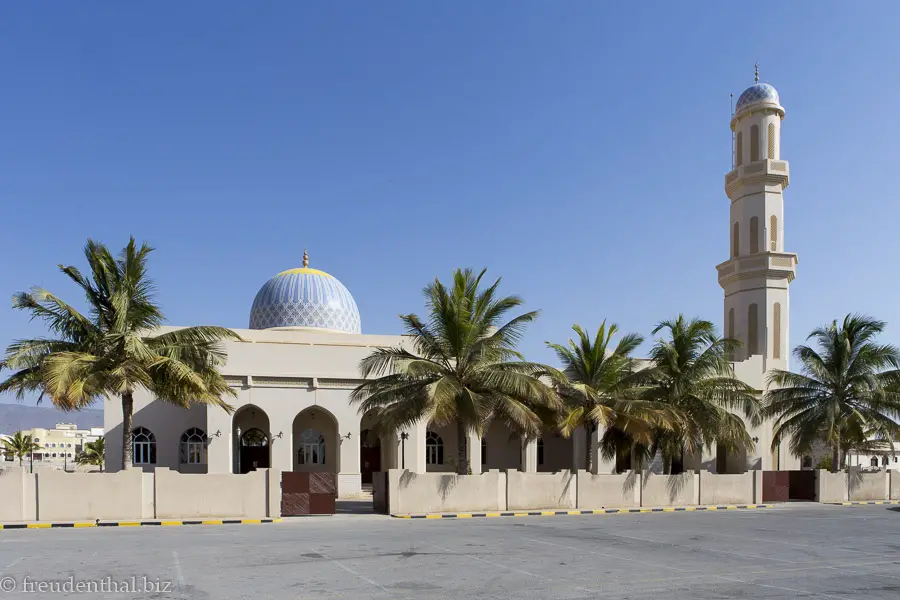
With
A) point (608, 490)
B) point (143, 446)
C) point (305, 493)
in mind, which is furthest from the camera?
point (143, 446)

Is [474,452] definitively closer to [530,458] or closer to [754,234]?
[530,458]

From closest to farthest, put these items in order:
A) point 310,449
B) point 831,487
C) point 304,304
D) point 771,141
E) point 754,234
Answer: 1. point 831,487
2. point 310,449
3. point 754,234
4. point 771,141
5. point 304,304

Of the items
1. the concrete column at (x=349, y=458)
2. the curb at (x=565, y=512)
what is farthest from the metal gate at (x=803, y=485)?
the concrete column at (x=349, y=458)

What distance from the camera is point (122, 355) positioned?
20.4m

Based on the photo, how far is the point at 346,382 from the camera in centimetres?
3183

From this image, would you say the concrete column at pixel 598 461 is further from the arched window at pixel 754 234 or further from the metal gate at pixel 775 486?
the arched window at pixel 754 234

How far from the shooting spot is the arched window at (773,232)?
38.0m

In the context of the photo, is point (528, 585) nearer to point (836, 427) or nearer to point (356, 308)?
point (836, 427)

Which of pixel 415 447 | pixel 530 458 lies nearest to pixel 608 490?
pixel 530 458

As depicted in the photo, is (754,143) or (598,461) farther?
(754,143)

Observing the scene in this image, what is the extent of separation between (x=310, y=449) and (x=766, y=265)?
2179 centimetres

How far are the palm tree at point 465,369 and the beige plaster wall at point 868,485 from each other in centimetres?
1467

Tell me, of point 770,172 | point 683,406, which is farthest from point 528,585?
point 770,172

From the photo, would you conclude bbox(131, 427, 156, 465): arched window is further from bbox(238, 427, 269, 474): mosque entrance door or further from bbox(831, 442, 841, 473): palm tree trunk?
bbox(831, 442, 841, 473): palm tree trunk
